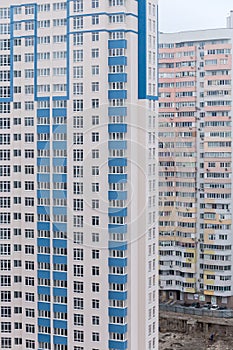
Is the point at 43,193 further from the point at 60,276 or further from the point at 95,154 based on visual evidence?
the point at 60,276

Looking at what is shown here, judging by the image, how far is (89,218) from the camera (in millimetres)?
5266

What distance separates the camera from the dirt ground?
845 cm

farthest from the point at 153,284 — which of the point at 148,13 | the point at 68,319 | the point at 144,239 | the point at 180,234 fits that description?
the point at 180,234

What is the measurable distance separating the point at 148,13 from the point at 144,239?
6.05 ft

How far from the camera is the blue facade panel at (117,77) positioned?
517cm

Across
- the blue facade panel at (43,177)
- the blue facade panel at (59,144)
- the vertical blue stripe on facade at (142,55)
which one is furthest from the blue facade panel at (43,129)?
the vertical blue stripe on facade at (142,55)

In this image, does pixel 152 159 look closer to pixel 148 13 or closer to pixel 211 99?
pixel 148 13

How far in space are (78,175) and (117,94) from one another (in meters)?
0.73

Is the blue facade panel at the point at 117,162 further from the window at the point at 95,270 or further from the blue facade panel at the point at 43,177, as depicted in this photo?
the window at the point at 95,270

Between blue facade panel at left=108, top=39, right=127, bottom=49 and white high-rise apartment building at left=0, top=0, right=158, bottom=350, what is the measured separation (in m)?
0.01

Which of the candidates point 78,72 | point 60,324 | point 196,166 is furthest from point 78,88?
point 196,166

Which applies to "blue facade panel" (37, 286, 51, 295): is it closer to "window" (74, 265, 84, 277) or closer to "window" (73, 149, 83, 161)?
"window" (74, 265, 84, 277)

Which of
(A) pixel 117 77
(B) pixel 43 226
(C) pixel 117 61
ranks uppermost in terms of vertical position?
(C) pixel 117 61

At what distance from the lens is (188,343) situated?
8656 millimetres
